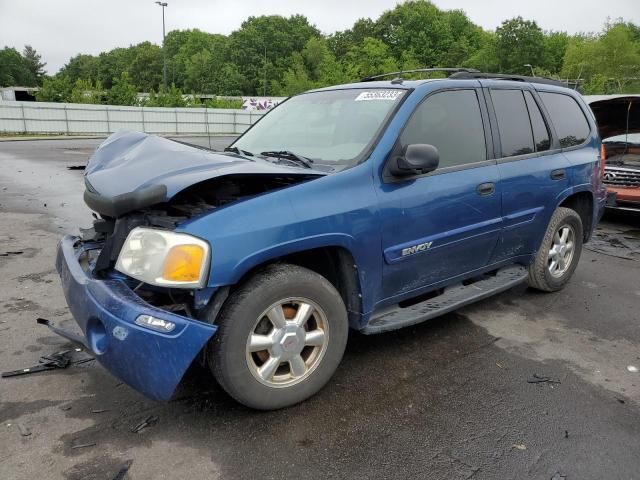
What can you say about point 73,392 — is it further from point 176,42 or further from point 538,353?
point 176,42

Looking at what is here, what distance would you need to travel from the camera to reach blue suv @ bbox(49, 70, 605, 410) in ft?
8.43

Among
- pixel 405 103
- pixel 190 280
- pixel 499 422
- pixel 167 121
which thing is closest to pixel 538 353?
pixel 499 422

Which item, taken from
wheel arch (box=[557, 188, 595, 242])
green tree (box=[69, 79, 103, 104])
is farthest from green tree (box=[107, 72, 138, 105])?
wheel arch (box=[557, 188, 595, 242])

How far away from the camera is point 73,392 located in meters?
3.09

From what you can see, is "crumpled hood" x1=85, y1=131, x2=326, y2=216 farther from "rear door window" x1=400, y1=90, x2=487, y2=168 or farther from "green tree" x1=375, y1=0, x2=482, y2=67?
"green tree" x1=375, y1=0, x2=482, y2=67

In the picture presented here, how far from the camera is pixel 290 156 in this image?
11.6ft

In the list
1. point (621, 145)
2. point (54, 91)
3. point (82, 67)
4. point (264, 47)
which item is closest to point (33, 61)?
point (82, 67)

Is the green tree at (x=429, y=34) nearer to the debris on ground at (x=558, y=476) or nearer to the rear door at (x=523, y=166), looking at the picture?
the rear door at (x=523, y=166)

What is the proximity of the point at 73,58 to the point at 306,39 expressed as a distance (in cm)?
6415

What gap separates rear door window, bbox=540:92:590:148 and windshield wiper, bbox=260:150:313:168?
244 centimetres

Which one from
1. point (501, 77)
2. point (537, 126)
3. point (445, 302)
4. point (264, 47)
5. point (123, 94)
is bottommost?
point (445, 302)

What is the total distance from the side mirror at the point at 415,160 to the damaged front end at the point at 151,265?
52 centimetres

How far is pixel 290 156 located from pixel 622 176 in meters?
6.20

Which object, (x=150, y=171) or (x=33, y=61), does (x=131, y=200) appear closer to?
(x=150, y=171)
